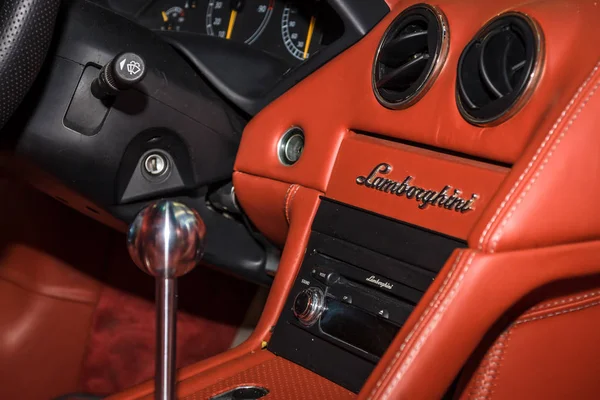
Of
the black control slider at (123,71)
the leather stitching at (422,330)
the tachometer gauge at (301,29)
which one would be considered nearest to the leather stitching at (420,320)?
the leather stitching at (422,330)

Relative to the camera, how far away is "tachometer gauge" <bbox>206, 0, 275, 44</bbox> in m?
1.48

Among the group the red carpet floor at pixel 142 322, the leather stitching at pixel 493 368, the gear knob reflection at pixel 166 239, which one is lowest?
the red carpet floor at pixel 142 322

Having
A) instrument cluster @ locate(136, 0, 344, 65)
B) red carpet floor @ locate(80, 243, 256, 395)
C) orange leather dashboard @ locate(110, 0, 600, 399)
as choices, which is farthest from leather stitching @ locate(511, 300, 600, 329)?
red carpet floor @ locate(80, 243, 256, 395)

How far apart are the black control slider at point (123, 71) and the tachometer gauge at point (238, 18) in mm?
439

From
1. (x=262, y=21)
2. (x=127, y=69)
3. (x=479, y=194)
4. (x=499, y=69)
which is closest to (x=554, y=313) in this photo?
(x=479, y=194)

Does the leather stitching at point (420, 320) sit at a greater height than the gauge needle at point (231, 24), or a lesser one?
lesser

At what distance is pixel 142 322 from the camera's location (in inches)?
70.4

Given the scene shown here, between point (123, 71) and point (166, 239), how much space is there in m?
0.52

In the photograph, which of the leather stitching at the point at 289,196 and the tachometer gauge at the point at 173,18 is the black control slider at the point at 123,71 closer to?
the leather stitching at the point at 289,196

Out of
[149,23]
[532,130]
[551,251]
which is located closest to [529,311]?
[551,251]

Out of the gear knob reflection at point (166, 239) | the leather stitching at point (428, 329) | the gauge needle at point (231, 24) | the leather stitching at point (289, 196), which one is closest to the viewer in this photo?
the gear knob reflection at point (166, 239)

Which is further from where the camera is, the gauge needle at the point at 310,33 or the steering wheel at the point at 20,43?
the gauge needle at the point at 310,33

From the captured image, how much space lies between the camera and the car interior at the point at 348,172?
0.83m

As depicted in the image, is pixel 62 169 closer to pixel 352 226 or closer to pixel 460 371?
pixel 352 226
